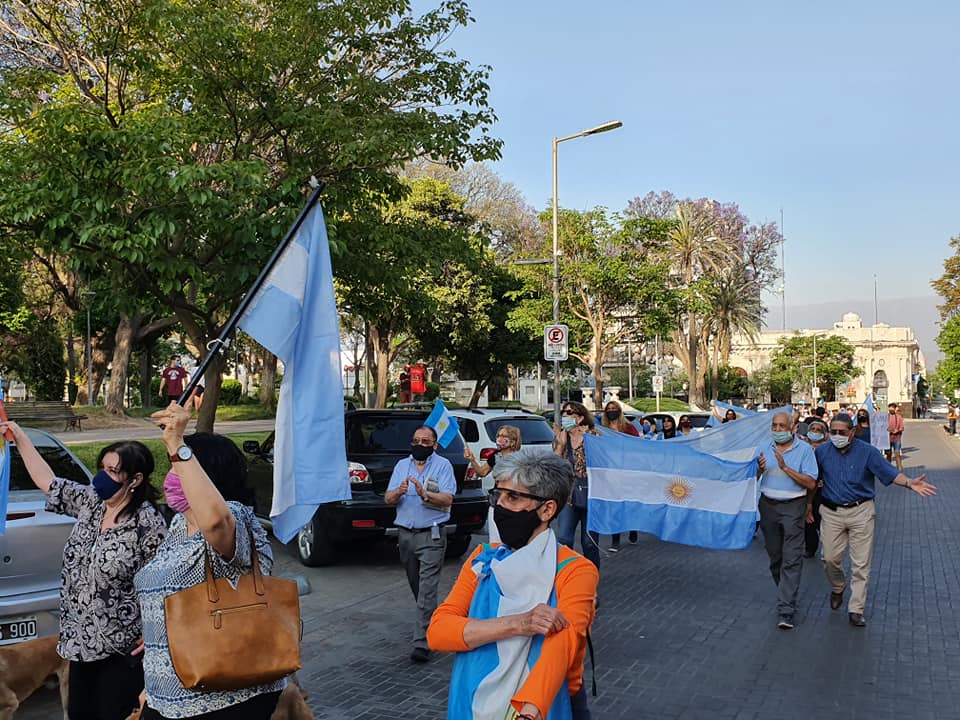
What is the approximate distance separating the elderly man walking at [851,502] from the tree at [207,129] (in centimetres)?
603

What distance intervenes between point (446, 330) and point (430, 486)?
31066 millimetres

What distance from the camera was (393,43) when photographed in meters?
13.2

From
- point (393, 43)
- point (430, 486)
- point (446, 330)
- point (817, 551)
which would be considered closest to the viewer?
point (430, 486)

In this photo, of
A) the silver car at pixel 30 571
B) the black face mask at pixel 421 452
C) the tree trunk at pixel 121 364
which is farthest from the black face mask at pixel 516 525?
the tree trunk at pixel 121 364

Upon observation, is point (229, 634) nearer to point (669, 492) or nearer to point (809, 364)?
point (669, 492)

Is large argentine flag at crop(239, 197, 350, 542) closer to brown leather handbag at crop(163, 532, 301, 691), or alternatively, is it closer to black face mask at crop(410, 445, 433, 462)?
brown leather handbag at crop(163, 532, 301, 691)

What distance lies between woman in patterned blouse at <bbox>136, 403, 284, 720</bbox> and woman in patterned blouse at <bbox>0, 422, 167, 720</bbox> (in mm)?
829

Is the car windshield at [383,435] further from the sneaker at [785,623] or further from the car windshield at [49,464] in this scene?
the sneaker at [785,623]

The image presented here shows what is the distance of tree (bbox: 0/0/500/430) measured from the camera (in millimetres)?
10664

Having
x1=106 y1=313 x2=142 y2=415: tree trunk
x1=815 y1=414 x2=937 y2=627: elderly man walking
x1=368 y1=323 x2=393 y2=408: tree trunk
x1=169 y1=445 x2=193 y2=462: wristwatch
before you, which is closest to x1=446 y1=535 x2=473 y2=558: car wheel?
x1=815 y1=414 x2=937 y2=627: elderly man walking

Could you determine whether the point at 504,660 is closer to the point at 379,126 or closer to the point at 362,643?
the point at 362,643

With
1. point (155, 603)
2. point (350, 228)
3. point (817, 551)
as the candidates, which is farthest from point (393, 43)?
point (155, 603)

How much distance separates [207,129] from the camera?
1217 centimetres

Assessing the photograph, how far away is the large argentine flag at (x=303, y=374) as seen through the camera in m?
3.67
